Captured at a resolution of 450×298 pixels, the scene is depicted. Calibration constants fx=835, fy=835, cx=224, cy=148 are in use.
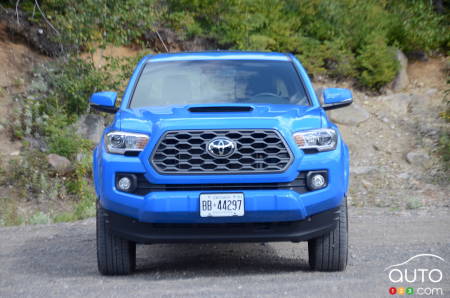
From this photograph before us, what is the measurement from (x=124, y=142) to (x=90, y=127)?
30.9ft

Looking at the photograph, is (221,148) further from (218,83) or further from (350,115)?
(350,115)

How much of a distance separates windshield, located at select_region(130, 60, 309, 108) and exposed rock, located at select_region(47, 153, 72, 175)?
23.2 ft

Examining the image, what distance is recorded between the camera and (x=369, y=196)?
14.2m

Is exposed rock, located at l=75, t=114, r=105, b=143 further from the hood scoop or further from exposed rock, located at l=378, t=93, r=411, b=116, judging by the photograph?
the hood scoop

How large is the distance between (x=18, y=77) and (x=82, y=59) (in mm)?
1659

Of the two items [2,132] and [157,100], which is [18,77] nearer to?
[2,132]

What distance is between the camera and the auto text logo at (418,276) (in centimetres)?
595

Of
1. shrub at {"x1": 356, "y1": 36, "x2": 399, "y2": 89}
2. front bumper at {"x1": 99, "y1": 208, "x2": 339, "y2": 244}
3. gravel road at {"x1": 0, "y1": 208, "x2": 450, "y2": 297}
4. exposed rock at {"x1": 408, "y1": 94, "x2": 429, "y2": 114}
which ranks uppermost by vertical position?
shrub at {"x1": 356, "y1": 36, "x2": 399, "y2": 89}

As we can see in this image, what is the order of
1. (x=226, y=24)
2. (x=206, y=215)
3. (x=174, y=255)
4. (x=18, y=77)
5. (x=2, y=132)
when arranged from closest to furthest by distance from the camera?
(x=206, y=215)
(x=174, y=255)
(x=2, y=132)
(x=18, y=77)
(x=226, y=24)

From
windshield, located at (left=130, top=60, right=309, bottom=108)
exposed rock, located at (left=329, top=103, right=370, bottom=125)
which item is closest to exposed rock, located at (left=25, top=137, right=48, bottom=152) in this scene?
exposed rock, located at (left=329, top=103, right=370, bottom=125)

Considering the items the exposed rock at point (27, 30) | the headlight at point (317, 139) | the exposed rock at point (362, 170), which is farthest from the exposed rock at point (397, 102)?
the headlight at point (317, 139)

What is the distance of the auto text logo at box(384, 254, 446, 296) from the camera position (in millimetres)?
5953

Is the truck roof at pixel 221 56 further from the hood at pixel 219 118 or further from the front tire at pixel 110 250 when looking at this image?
the front tire at pixel 110 250

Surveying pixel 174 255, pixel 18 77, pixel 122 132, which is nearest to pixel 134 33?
pixel 18 77
